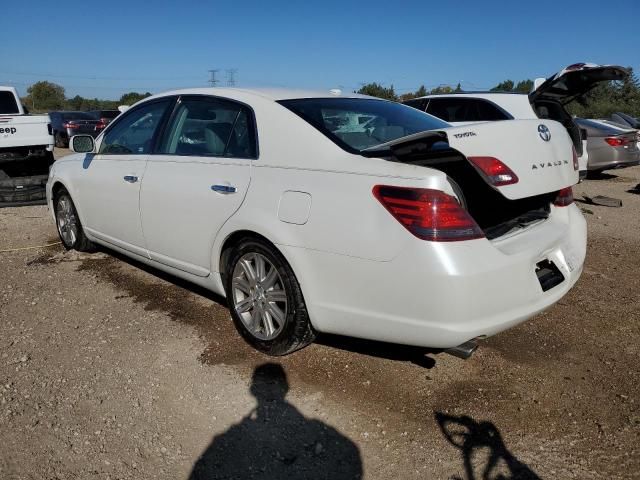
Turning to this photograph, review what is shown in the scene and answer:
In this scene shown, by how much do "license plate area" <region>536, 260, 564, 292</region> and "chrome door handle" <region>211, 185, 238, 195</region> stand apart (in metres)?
1.80

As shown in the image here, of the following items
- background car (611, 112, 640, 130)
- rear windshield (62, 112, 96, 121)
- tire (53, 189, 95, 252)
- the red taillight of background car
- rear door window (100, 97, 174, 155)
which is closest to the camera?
rear door window (100, 97, 174, 155)

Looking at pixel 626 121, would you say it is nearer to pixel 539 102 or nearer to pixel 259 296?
pixel 539 102

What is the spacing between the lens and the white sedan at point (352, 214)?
8.47ft

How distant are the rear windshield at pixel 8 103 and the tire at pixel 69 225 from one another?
18.4 feet


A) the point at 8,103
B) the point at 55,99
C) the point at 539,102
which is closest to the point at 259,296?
the point at 539,102

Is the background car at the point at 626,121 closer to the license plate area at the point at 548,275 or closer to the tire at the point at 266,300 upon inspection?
the license plate area at the point at 548,275

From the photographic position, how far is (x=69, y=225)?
5.54 metres

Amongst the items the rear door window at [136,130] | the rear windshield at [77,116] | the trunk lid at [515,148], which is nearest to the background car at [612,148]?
the trunk lid at [515,148]

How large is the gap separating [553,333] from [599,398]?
851 millimetres

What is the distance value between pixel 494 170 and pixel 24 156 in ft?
27.7

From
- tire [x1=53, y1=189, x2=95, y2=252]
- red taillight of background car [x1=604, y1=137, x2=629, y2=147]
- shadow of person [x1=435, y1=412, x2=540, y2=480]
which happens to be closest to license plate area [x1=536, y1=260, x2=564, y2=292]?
shadow of person [x1=435, y1=412, x2=540, y2=480]

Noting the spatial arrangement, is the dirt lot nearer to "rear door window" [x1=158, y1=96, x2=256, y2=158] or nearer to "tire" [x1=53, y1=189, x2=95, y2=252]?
"tire" [x1=53, y1=189, x2=95, y2=252]

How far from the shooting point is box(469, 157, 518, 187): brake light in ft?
8.60

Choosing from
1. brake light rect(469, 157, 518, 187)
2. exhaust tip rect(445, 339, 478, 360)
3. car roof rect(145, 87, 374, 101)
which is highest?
car roof rect(145, 87, 374, 101)
